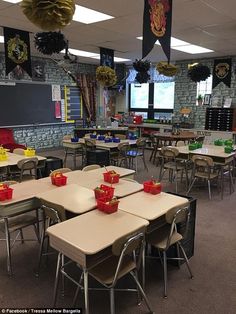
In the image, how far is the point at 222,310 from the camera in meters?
2.21

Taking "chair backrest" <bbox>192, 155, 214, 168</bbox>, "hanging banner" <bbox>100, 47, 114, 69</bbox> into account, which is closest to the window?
"hanging banner" <bbox>100, 47, 114, 69</bbox>

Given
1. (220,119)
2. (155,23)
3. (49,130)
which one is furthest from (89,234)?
(49,130)

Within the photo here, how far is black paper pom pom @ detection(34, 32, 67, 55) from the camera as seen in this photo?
148 inches

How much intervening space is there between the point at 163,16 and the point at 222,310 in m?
2.77

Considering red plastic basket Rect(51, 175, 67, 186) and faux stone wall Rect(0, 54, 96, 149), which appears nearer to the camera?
red plastic basket Rect(51, 175, 67, 186)

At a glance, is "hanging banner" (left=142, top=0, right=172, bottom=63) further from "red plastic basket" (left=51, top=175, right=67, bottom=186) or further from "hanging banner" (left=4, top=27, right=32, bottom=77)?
"hanging banner" (left=4, top=27, right=32, bottom=77)

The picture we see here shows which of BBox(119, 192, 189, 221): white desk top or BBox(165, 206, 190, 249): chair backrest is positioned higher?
BBox(119, 192, 189, 221): white desk top

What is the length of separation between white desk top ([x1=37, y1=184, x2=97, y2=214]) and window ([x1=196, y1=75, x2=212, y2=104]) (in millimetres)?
6791

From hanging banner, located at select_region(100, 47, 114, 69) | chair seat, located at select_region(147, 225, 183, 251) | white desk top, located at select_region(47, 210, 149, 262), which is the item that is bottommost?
chair seat, located at select_region(147, 225, 183, 251)

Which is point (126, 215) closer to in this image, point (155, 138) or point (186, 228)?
point (186, 228)

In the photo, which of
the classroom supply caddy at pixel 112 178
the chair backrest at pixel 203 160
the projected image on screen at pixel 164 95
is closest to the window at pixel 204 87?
the projected image on screen at pixel 164 95

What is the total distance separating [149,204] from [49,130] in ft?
23.0

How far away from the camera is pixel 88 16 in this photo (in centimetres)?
444

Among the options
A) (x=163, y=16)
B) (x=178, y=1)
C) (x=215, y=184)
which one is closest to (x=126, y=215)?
(x=163, y=16)
